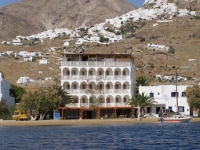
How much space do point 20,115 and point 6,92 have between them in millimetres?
10341

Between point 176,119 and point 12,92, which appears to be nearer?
point 176,119

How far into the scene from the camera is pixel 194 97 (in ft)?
310

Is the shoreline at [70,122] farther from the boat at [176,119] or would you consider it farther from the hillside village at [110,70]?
the hillside village at [110,70]

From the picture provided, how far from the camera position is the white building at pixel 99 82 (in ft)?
319

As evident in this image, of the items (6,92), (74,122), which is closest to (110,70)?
(74,122)

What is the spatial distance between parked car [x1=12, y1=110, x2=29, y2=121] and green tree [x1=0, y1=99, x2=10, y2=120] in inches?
69.3

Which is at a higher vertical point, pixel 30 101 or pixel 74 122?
pixel 30 101

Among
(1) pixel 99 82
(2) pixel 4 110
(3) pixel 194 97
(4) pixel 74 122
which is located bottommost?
(4) pixel 74 122

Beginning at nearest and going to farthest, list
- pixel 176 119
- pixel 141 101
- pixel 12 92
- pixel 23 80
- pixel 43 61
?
1. pixel 176 119
2. pixel 141 101
3. pixel 12 92
4. pixel 23 80
5. pixel 43 61

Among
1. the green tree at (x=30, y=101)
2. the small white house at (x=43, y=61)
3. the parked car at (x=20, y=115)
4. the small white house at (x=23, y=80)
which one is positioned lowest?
the parked car at (x=20, y=115)

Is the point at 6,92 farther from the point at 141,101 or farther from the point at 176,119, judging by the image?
the point at 176,119

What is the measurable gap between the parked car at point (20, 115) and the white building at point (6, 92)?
515 centimetres

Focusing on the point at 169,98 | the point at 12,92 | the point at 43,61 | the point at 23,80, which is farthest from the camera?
the point at 43,61

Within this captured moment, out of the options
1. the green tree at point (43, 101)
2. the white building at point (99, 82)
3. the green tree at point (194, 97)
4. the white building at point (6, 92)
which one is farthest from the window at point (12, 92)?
the green tree at point (194, 97)
